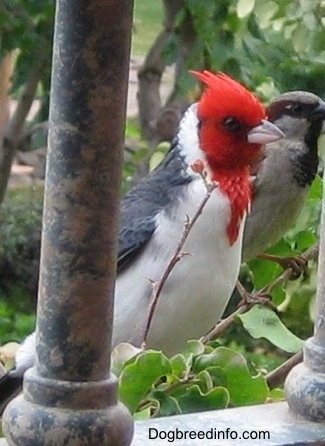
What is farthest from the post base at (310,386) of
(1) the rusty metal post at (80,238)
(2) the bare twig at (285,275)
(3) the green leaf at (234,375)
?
(2) the bare twig at (285,275)

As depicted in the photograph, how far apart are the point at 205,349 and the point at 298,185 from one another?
1516mm

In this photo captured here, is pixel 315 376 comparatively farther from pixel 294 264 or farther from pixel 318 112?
pixel 318 112

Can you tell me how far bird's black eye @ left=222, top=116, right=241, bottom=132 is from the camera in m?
2.09

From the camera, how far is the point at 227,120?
2.10 m

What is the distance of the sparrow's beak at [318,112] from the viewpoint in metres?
2.85

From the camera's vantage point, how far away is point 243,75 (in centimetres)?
318

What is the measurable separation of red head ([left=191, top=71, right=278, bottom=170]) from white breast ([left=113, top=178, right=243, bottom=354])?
95 mm

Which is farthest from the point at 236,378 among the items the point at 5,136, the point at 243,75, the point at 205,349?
the point at 5,136

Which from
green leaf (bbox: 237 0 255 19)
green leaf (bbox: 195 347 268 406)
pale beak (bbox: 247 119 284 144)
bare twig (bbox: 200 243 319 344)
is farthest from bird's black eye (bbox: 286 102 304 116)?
green leaf (bbox: 195 347 268 406)

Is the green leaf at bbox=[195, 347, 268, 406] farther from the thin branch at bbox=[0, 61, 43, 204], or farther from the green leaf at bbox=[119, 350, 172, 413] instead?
the thin branch at bbox=[0, 61, 43, 204]

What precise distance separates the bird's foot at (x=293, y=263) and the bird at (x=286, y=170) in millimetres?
580

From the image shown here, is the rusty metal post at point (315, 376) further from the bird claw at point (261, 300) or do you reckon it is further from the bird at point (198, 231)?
the bird at point (198, 231)

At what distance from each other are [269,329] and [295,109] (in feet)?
4.23

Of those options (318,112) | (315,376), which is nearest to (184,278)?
(315,376)
